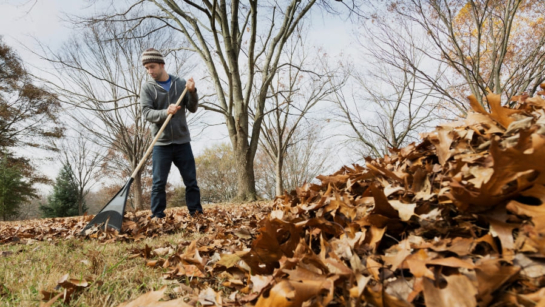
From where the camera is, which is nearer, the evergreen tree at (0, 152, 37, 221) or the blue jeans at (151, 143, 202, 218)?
the blue jeans at (151, 143, 202, 218)

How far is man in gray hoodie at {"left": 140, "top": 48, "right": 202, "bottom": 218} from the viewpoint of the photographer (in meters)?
3.59

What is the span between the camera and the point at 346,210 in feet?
4.05

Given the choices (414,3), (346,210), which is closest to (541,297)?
(346,210)

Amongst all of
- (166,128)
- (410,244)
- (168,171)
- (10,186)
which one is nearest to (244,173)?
(168,171)

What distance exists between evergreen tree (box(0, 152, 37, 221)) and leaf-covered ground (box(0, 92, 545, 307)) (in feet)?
68.6

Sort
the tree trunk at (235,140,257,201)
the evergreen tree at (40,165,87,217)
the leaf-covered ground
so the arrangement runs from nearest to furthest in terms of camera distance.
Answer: the leaf-covered ground < the tree trunk at (235,140,257,201) < the evergreen tree at (40,165,87,217)

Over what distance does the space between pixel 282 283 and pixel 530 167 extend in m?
0.78

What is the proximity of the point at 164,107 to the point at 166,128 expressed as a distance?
39cm

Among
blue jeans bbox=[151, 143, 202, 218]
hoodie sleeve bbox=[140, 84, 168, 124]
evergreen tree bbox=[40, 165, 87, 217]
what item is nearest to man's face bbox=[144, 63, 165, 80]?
hoodie sleeve bbox=[140, 84, 168, 124]

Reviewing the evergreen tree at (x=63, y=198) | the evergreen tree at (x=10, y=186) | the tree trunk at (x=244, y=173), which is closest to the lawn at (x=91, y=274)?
the tree trunk at (x=244, y=173)

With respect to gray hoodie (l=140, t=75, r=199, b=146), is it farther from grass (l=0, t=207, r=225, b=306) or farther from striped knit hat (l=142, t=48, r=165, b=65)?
grass (l=0, t=207, r=225, b=306)

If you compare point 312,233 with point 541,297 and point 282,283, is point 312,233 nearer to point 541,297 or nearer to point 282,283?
point 282,283

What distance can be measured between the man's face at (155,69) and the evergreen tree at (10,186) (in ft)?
62.6

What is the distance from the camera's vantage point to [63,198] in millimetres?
22281
